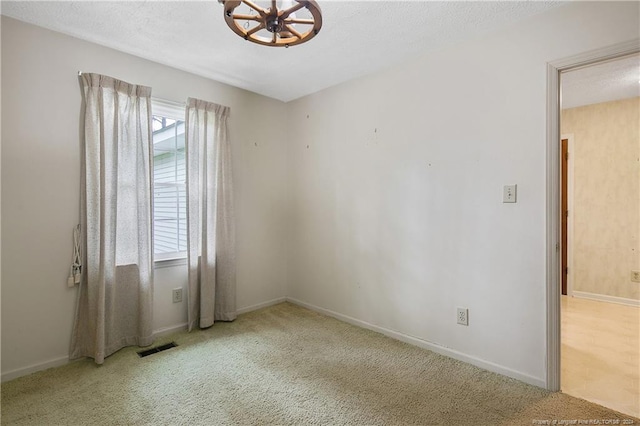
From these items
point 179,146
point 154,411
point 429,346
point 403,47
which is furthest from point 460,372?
point 179,146

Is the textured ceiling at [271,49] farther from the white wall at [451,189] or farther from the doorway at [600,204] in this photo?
the doorway at [600,204]

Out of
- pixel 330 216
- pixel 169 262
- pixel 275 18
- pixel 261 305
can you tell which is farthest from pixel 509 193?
pixel 169 262

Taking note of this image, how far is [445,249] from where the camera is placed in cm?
259

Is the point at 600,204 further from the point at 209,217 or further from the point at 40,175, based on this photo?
the point at 40,175

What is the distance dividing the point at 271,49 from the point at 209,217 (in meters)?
1.65

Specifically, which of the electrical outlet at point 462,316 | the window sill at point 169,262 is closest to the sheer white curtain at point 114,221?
the window sill at point 169,262

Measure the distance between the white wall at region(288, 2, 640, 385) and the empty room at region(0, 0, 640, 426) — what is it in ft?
0.05

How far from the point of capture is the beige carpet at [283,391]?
1822 mm

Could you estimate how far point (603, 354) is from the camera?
102 inches

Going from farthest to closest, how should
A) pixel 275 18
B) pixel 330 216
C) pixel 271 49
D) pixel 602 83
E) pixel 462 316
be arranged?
pixel 330 216 → pixel 602 83 → pixel 271 49 → pixel 462 316 → pixel 275 18

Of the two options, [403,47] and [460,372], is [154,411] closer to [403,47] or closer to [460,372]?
[460,372]

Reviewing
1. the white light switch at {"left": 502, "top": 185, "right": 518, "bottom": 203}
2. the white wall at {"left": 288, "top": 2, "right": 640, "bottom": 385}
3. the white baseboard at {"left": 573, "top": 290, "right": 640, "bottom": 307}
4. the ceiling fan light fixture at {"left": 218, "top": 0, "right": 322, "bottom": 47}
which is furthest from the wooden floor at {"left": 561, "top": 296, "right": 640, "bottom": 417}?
the ceiling fan light fixture at {"left": 218, "top": 0, "right": 322, "bottom": 47}

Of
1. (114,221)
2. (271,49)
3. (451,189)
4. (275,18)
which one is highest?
(271,49)

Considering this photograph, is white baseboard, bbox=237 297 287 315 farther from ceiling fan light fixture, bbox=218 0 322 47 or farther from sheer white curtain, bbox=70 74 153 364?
ceiling fan light fixture, bbox=218 0 322 47
